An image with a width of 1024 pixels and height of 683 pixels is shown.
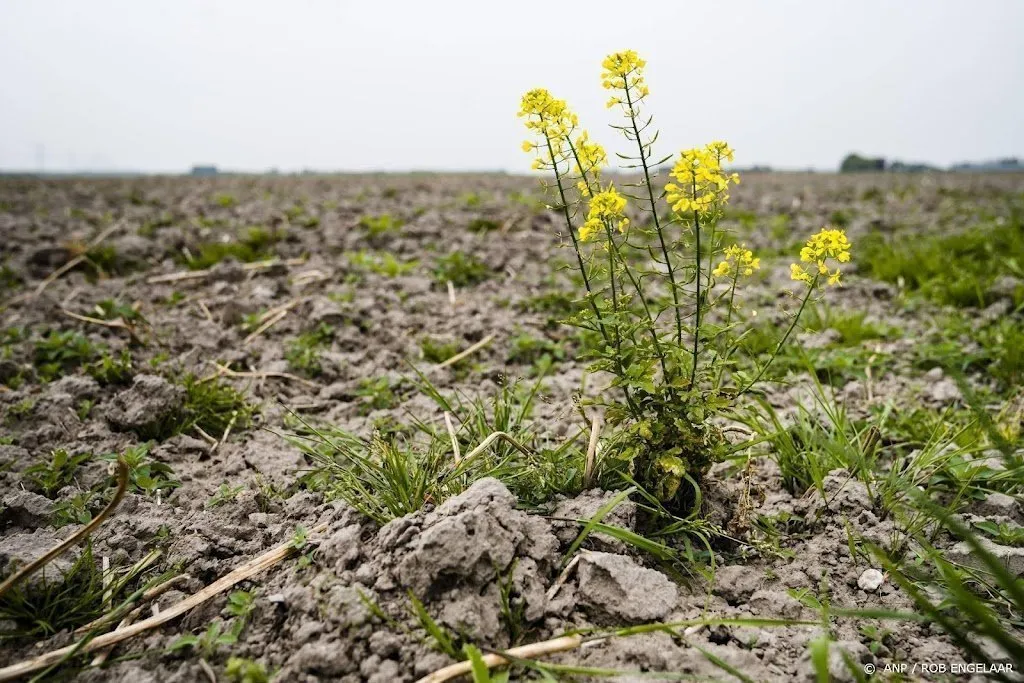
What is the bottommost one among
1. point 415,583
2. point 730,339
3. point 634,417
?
point 415,583

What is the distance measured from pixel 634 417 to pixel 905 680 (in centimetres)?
99

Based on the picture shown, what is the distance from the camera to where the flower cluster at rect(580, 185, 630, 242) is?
1776mm

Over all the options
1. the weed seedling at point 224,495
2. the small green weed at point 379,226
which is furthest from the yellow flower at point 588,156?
the small green weed at point 379,226

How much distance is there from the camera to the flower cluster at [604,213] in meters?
1.78

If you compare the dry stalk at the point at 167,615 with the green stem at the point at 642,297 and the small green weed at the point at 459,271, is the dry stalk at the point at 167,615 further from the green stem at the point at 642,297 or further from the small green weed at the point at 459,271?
the small green weed at the point at 459,271

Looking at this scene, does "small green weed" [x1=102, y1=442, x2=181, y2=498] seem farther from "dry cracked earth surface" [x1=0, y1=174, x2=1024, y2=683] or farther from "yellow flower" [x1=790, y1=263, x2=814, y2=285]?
"yellow flower" [x1=790, y1=263, x2=814, y2=285]

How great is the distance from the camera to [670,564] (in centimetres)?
186

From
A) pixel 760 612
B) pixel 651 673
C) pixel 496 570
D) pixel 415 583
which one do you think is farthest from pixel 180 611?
pixel 760 612

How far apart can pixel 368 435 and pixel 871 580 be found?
6.68 ft

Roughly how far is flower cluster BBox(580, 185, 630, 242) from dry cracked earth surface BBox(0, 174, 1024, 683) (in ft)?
0.77

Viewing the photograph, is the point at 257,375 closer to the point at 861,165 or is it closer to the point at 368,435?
the point at 368,435

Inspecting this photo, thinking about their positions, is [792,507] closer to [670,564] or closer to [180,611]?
[670,564]

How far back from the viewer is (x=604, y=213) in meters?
1.80

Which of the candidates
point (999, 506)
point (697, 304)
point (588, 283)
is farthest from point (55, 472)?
point (999, 506)
